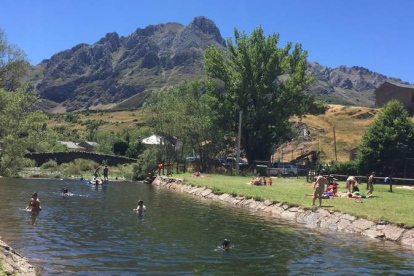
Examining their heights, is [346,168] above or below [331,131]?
below

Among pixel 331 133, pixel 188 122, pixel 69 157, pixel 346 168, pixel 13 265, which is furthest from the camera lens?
pixel 331 133

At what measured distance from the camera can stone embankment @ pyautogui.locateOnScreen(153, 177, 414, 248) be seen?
57.2 ft

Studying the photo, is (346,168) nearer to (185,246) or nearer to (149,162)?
(149,162)

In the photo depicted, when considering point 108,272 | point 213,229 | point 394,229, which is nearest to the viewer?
point 108,272

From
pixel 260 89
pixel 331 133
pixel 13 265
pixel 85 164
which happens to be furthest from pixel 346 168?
pixel 85 164

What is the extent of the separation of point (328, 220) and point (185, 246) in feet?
30.4

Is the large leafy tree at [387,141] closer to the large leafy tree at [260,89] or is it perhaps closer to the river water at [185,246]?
the large leafy tree at [260,89]

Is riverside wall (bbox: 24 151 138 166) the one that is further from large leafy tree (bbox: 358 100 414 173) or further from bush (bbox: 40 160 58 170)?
large leafy tree (bbox: 358 100 414 173)

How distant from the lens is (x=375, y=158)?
1783 inches

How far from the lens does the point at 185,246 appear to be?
49.8 feet

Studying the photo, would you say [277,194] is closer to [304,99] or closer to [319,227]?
[319,227]

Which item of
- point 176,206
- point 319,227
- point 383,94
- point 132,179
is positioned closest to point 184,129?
point 132,179

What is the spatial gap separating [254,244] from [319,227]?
6028 millimetres

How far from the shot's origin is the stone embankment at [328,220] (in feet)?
57.2
